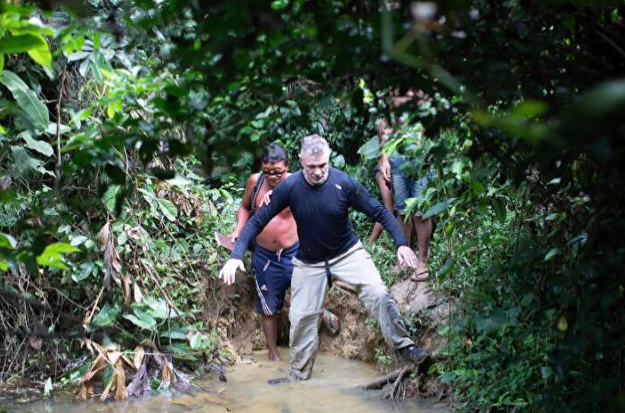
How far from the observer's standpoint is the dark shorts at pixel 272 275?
7590 millimetres

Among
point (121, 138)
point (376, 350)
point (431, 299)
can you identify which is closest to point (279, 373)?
point (376, 350)

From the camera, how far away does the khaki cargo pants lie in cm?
640

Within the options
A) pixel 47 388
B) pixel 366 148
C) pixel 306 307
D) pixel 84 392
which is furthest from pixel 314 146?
pixel 47 388

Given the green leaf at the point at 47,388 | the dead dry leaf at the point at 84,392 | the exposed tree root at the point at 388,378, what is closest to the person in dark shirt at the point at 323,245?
the exposed tree root at the point at 388,378

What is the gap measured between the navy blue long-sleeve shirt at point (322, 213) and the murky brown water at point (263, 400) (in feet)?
3.82

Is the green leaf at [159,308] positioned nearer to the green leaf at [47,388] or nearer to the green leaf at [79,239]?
the green leaf at [79,239]

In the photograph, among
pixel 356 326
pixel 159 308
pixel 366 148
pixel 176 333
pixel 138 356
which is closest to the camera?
pixel 366 148

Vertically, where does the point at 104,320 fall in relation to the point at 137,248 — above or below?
below

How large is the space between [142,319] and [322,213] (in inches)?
75.4

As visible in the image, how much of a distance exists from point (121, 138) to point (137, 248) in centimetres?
531

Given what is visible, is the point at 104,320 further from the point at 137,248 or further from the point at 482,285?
the point at 482,285

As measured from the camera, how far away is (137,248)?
7262 mm

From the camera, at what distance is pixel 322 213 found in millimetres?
A: 6547

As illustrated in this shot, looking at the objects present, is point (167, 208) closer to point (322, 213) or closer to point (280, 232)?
point (280, 232)
